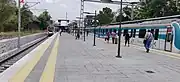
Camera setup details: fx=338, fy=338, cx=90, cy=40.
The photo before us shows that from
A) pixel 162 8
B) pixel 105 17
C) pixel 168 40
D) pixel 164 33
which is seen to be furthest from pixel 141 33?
pixel 105 17

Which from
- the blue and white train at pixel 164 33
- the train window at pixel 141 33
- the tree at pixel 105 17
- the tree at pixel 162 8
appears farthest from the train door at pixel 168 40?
the tree at pixel 105 17

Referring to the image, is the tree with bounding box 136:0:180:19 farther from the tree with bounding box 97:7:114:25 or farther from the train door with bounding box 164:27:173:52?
the tree with bounding box 97:7:114:25

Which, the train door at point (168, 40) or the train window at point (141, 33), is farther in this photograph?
the train window at point (141, 33)

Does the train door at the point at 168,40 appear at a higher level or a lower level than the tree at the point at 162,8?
lower

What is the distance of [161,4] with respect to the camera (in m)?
54.2

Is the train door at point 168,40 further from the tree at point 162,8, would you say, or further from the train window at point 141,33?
the tree at point 162,8

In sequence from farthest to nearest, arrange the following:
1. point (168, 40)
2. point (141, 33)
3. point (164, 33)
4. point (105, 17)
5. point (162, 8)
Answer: point (105, 17), point (162, 8), point (141, 33), point (164, 33), point (168, 40)

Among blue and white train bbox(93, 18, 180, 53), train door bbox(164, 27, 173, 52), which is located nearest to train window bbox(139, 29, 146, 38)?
blue and white train bbox(93, 18, 180, 53)

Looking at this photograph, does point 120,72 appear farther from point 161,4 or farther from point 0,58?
point 161,4

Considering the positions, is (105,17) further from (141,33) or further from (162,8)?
(141,33)

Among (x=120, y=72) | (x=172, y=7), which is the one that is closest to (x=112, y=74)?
(x=120, y=72)

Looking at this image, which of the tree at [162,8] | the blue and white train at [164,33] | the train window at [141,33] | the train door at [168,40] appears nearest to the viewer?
the blue and white train at [164,33]

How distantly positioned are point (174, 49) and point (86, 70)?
42.6 ft

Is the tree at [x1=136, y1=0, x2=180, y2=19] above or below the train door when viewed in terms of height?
above
